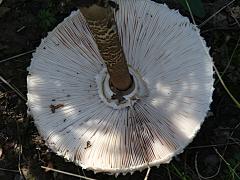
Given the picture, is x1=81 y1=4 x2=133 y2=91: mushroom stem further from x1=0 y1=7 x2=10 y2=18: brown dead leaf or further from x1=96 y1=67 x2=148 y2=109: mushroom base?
x1=0 y1=7 x2=10 y2=18: brown dead leaf

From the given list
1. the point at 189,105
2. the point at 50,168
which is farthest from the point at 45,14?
the point at 189,105

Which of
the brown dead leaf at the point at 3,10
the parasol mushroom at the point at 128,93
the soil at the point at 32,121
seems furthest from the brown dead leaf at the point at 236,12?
the brown dead leaf at the point at 3,10

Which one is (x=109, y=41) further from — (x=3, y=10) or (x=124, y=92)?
(x=3, y=10)

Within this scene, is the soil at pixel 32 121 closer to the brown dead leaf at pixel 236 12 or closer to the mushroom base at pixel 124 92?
the brown dead leaf at pixel 236 12

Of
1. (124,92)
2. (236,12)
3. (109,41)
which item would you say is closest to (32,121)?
(124,92)

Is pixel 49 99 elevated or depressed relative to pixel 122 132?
elevated

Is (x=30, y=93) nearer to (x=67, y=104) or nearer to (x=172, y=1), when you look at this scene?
(x=67, y=104)

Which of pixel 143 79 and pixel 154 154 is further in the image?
pixel 143 79
